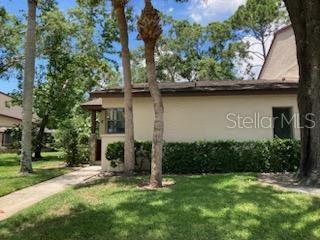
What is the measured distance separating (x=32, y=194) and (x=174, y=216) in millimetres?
5412

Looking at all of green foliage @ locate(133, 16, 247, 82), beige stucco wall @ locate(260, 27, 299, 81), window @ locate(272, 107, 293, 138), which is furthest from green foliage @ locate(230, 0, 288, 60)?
window @ locate(272, 107, 293, 138)

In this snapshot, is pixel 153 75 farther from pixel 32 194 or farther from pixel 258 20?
pixel 258 20

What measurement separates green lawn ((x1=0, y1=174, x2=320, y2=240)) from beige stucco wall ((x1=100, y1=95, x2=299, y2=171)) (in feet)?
20.0

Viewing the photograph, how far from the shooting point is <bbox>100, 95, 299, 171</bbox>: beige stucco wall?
54.7 ft

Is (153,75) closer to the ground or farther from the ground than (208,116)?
farther from the ground

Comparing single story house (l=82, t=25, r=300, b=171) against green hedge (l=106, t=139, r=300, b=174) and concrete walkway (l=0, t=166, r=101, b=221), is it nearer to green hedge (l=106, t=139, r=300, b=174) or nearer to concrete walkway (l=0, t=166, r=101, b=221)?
green hedge (l=106, t=139, r=300, b=174)

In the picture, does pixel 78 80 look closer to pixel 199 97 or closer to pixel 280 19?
pixel 199 97

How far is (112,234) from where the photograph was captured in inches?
283

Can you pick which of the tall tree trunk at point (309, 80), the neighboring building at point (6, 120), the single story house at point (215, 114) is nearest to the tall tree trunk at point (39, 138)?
the single story house at point (215, 114)

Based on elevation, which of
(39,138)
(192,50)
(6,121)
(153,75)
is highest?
(192,50)

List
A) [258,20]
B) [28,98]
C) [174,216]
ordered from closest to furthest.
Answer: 1. [174,216]
2. [28,98]
3. [258,20]

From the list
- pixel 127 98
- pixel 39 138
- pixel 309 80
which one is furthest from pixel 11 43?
pixel 309 80

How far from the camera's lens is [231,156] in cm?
1527

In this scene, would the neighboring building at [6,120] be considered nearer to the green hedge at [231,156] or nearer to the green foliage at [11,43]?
the green foliage at [11,43]
